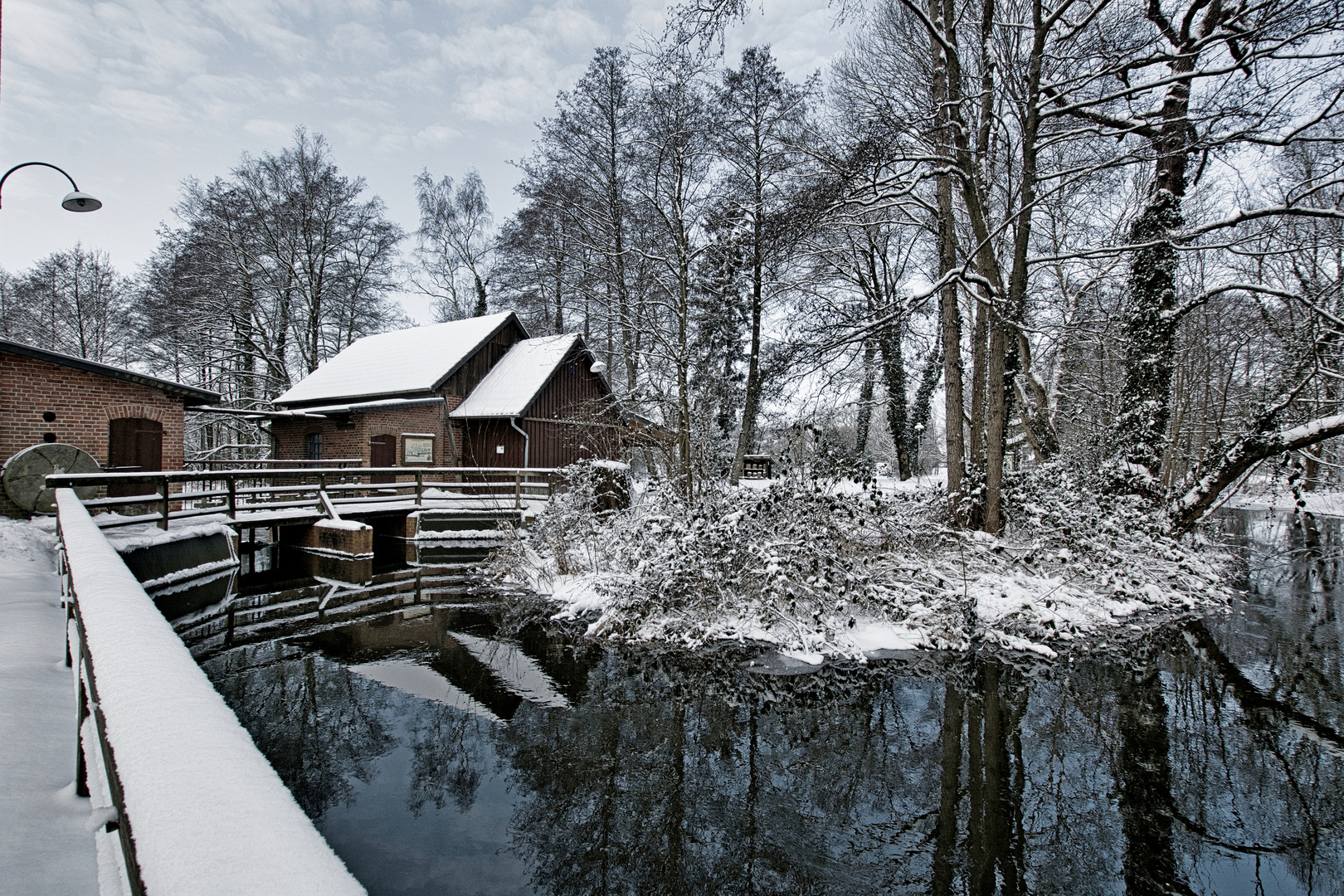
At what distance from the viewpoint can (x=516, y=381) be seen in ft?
68.3

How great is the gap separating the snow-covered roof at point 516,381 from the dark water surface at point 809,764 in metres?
12.7

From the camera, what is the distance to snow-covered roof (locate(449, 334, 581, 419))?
65.1 feet

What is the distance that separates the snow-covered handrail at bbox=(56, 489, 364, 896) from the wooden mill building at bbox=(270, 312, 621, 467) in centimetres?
1685

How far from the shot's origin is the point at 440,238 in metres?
30.5

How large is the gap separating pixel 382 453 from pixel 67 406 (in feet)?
29.1

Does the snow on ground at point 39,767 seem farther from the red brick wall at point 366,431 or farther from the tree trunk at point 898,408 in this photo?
the tree trunk at point 898,408

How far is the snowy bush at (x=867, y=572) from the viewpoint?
741 centimetres

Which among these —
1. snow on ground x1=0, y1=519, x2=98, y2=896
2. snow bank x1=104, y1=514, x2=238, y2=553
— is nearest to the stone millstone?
snow bank x1=104, y1=514, x2=238, y2=553

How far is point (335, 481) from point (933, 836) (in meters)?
20.4

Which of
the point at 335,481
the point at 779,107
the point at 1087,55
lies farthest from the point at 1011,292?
the point at 335,481

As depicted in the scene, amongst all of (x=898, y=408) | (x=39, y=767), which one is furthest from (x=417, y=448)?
(x=39, y=767)

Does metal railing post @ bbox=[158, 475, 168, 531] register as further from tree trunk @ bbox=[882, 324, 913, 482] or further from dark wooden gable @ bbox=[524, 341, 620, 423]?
tree trunk @ bbox=[882, 324, 913, 482]

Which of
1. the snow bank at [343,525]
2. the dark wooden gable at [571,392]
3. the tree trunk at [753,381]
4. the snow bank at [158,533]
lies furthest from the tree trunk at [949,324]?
the snow bank at [158,533]

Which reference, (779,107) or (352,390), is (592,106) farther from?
(352,390)
